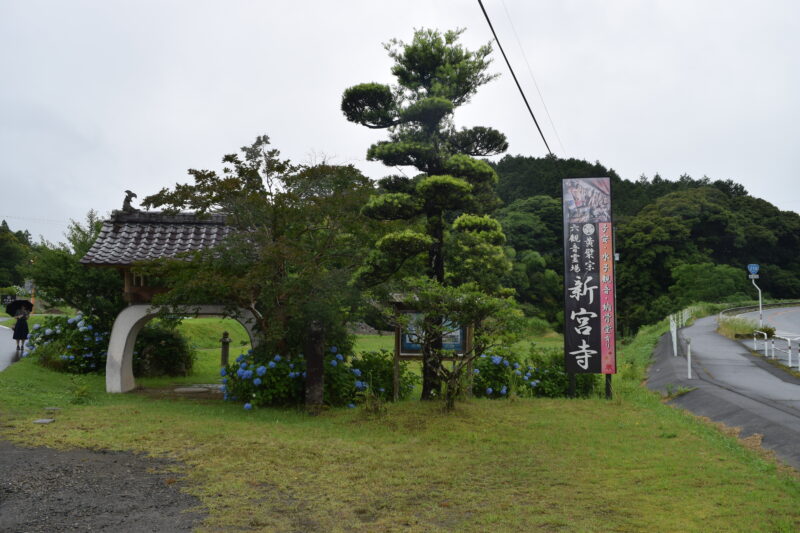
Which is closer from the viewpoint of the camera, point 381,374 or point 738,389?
point 738,389

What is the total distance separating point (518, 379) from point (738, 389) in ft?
15.0

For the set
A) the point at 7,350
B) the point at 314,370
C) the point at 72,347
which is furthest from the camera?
the point at 7,350

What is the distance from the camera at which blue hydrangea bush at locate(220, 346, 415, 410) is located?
11.7 meters

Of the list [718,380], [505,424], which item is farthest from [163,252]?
[718,380]

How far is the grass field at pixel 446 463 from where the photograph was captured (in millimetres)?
5742

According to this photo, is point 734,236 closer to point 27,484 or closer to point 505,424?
point 505,424

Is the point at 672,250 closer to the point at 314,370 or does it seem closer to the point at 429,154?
the point at 429,154

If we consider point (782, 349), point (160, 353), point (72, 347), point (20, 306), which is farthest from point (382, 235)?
point (20, 306)

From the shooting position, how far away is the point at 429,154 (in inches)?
469

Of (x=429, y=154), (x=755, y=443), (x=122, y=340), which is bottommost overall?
(x=755, y=443)

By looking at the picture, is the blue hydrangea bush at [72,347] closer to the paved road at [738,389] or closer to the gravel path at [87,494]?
the gravel path at [87,494]

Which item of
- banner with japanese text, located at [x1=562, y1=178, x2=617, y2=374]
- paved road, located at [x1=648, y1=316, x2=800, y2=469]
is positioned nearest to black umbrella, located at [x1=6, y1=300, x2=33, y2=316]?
banner with japanese text, located at [x1=562, y1=178, x2=617, y2=374]

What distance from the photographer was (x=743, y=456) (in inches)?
307

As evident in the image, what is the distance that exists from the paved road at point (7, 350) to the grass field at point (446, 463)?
4159 mm
